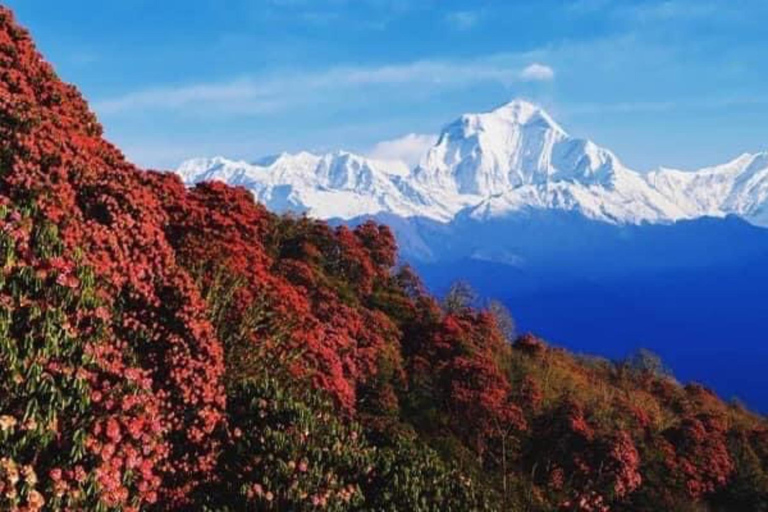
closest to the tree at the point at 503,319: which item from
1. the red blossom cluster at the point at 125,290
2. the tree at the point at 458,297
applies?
the tree at the point at 458,297

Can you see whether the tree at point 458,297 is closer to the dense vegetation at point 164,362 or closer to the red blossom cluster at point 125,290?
the dense vegetation at point 164,362

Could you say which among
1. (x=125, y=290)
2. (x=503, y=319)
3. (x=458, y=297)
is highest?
(x=458, y=297)

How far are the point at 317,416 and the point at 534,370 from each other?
36.7 m

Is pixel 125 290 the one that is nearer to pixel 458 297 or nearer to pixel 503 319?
pixel 458 297

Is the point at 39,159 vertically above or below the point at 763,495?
above

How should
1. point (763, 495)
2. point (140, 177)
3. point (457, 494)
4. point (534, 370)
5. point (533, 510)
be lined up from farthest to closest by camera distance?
point (534, 370) → point (763, 495) → point (533, 510) → point (140, 177) → point (457, 494)

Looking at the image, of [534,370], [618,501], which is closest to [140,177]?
[618,501]

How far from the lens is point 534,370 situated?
49.9 m

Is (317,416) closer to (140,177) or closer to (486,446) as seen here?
(140,177)

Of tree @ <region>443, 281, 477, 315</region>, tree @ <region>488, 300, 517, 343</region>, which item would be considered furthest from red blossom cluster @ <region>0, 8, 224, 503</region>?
tree @ <region>488, 300, 517, 343</region>

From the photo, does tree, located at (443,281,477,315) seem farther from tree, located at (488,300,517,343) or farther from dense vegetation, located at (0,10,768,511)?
dense vegetation, located at (0,10,768,511)

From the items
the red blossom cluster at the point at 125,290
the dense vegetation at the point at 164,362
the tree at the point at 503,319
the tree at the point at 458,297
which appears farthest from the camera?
the tree at the point at 503,319

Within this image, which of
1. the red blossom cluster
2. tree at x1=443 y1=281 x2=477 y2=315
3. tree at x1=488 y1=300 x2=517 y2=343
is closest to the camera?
the red blossom cluster

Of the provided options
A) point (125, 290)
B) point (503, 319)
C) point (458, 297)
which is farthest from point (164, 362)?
point (503, 319)
